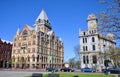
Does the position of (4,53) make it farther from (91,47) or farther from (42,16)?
(91,47)

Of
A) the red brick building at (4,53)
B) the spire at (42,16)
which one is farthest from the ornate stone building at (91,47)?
the red brick building at (4,53)

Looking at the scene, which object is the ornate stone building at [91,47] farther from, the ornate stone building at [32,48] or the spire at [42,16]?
the spire at [42,16]

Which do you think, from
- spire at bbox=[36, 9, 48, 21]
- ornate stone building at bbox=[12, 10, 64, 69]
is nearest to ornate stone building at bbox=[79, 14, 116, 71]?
ornate stone building at bbox=[12, 10, 64, 69]

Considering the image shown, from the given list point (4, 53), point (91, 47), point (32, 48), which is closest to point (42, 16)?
point (32, 48)

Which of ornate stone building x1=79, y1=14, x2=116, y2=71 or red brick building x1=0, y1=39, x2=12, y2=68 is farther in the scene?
red brick building x1=0, y1=39, x2=12, y2=68

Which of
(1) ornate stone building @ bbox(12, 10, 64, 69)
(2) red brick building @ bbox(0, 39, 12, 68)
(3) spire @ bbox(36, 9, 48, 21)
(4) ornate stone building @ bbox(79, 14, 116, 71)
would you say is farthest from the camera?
(3) spire @ bbox(36, 9, 48, 21)

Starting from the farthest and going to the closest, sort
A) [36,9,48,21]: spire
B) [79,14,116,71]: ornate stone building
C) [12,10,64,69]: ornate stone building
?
[36,9,48,21]: spire, [12,10,64,69]: ornate stone building, [79,14,116,71]: ornate stone building

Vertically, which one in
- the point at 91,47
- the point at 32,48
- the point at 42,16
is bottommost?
the point at 91,47

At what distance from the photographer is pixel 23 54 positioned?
9044cm

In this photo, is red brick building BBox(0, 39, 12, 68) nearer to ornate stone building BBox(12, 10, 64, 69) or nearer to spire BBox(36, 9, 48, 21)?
ornate stone building BBox(12, 10, 64, 69)

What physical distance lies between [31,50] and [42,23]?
24.4 metres

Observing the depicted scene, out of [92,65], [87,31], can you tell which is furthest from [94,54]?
[87,31]

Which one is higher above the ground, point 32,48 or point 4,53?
point 32,48

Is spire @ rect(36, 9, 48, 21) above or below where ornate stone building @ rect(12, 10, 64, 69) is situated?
above
